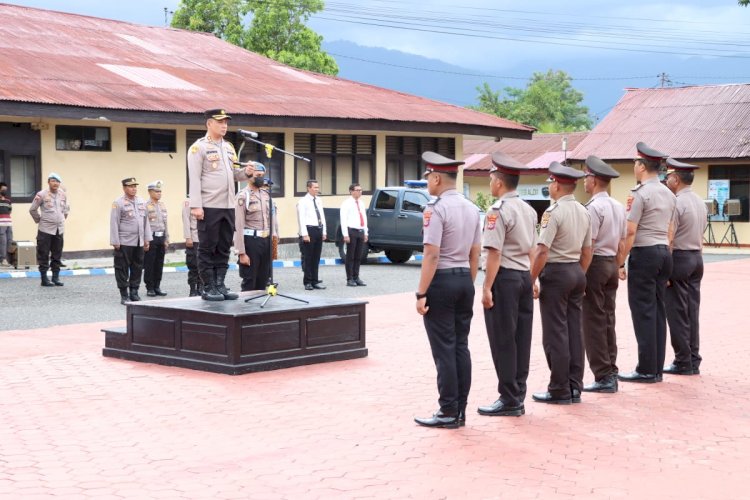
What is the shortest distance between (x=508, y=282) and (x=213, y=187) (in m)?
3.69

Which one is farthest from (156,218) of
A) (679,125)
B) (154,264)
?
(679,125)

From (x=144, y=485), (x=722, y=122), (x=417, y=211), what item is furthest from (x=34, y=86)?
(x=722, y=122)

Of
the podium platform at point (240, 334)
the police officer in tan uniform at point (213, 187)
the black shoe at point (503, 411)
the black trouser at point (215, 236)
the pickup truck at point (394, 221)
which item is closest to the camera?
the black shoe at point (503, 411)

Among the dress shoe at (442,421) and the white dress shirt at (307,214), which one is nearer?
the dress shoe at (442,421)

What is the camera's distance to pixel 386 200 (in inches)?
989

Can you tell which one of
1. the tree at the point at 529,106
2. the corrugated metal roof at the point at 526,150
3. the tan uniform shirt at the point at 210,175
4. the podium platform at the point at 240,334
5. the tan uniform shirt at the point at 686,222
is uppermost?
the tree at the point at 529,106

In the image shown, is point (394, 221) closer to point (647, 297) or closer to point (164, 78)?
point (164, 78)

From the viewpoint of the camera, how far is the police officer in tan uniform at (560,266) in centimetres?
906

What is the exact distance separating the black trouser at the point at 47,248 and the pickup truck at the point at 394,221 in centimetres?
696

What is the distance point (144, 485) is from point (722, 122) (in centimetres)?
3480

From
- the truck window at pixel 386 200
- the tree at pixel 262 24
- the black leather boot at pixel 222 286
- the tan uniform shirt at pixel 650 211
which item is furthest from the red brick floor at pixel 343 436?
the tree at pixel 262 24

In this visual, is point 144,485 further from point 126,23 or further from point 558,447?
point 126,23

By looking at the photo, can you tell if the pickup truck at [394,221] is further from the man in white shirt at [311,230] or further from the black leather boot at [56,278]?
the black leather boot at [56,278]

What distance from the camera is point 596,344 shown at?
980 centimetres
